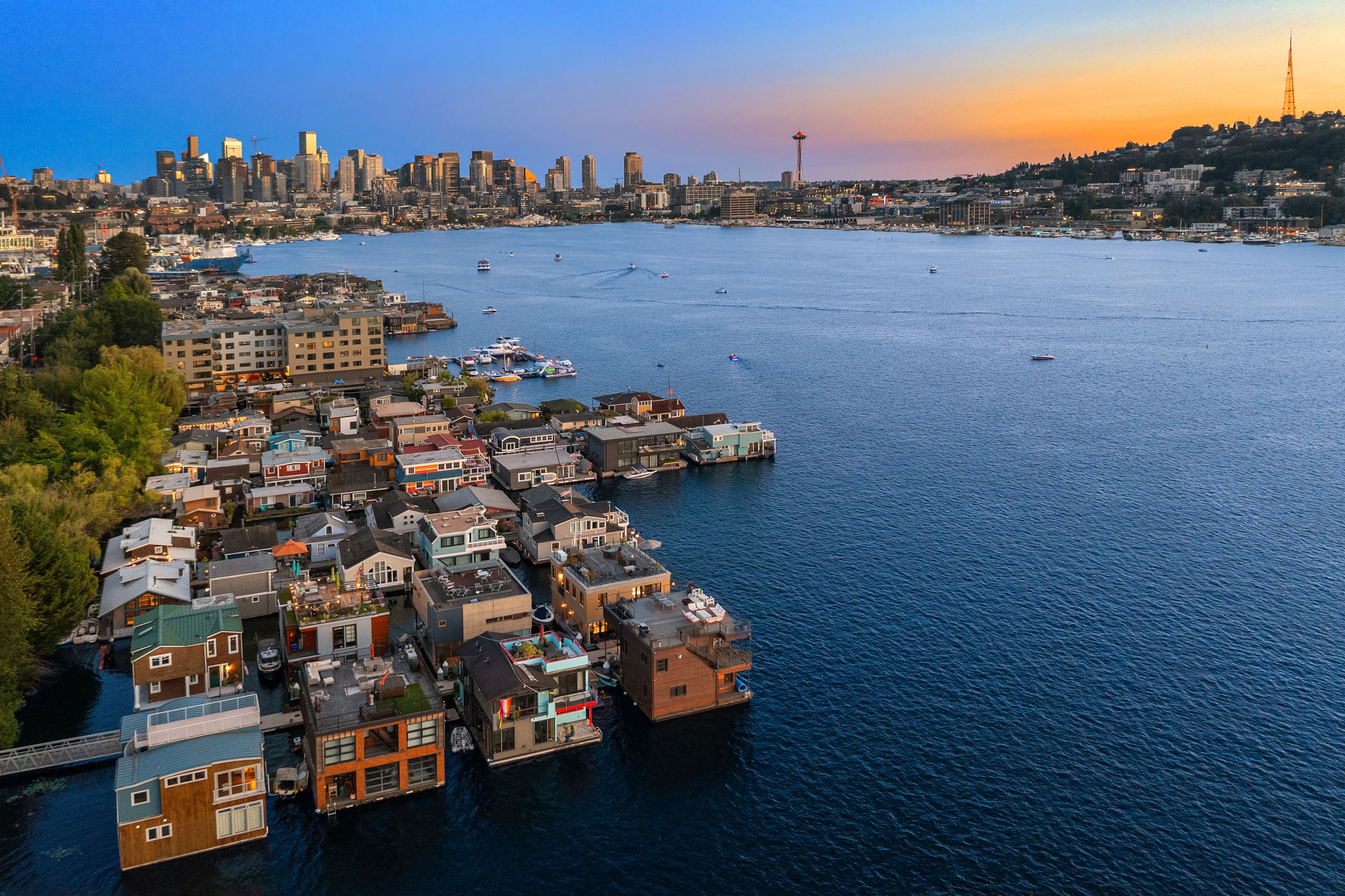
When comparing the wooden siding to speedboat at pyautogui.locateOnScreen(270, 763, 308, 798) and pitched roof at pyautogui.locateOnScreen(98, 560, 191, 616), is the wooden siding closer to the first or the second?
speedboat at pyautogui.locateOnScreen(270, 763, 308, 798)

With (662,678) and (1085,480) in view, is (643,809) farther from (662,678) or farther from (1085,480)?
(1085,480)

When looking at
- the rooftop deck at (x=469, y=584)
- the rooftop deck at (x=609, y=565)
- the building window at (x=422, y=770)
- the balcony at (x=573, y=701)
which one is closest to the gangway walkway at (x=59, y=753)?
the building window at (x=422, y=770)

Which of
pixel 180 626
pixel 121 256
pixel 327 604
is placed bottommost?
pixel 327 604

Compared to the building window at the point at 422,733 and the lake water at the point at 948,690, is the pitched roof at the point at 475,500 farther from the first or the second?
the building window at the point at 422,733

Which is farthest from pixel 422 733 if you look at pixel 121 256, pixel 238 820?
pixel 121 256

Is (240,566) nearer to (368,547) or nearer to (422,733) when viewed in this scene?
(368,547)
